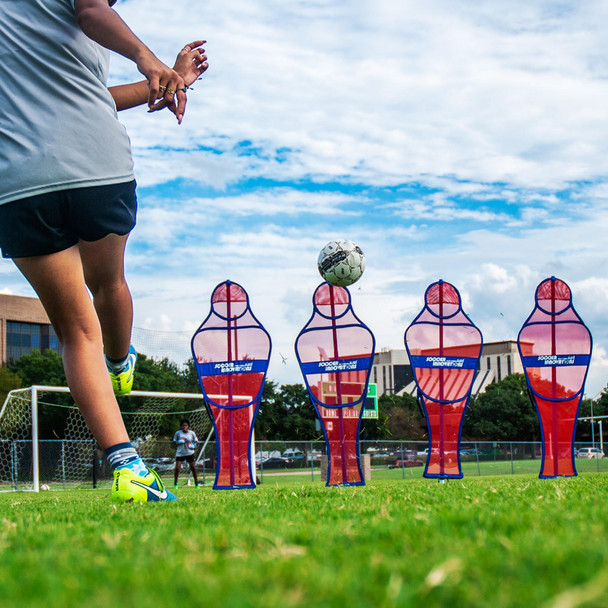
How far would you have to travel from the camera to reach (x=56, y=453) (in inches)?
931

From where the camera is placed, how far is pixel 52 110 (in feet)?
10.4

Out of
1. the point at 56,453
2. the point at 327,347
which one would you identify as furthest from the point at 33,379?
the point at 327,347

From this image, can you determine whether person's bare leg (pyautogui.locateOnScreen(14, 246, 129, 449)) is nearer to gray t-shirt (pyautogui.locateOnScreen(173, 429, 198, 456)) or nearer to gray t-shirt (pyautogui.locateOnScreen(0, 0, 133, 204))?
gray t-shirt (pyautogui.locateOnScreen(0, 0, 133, 204))

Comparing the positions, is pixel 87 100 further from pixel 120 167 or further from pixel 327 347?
pixel 327 347

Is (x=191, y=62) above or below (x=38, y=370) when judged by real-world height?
above

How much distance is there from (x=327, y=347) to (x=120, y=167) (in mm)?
6418

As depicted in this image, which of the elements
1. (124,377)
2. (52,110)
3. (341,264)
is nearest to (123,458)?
(124,377)

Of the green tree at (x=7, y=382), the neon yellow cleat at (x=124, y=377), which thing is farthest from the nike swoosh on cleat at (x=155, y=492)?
the green tree at (x=7, y=382)

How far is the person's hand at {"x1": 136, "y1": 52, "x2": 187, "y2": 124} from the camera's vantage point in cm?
291

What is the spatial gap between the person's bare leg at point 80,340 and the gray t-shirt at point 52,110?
14.5 inches

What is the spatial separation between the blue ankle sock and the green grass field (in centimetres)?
107

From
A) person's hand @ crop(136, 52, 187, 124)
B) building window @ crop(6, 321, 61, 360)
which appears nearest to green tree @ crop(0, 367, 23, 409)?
building window @ crop(6, 321, 61, 360)

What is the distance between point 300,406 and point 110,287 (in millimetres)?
56362

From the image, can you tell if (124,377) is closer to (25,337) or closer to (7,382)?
(7,382)
